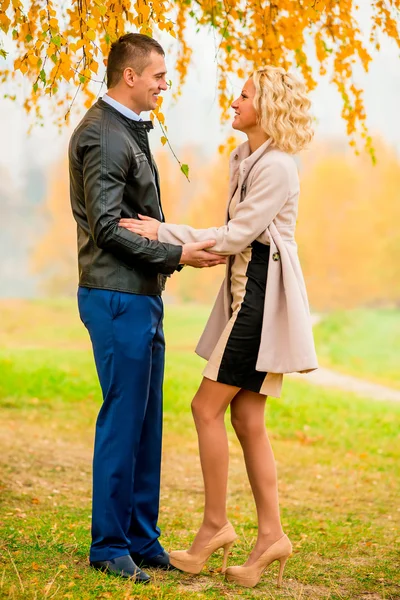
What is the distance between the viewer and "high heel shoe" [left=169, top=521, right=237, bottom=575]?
347 cm

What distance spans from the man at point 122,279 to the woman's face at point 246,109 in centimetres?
32

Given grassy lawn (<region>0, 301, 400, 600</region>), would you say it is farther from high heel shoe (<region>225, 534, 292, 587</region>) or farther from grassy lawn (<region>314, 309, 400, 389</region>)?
grassy lawn (<region>314, 309, 400, 389</region>)

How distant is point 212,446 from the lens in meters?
3.43

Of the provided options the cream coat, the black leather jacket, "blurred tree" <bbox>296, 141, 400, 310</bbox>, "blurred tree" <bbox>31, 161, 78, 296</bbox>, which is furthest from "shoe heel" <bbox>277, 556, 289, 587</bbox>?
"blurred tree" <bbox>31, 161, 78, 296</bbox>

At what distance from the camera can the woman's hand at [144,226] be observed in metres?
3.26

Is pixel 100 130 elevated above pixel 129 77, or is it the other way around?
pixel 129 77

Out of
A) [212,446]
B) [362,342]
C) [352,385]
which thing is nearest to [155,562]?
[212,446]

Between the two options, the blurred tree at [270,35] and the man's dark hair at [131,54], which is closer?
the man's dark hair at [131,54]

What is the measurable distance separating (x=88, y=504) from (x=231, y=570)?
201cm

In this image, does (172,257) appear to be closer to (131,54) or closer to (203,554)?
(131,54)

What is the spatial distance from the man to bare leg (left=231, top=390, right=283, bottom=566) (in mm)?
392

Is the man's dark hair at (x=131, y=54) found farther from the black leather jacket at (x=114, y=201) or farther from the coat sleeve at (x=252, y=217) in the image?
the coat sleeve at (x=252, y=217)

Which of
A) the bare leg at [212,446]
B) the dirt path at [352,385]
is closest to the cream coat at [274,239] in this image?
the bare leg at [212,446]

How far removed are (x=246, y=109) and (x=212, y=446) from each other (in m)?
1.32
